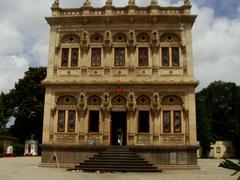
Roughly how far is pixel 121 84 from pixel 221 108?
41503 millimetres

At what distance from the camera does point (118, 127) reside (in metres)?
24.6

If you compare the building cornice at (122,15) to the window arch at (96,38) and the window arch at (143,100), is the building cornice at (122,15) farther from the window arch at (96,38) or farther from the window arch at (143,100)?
the window arch at (143,100)

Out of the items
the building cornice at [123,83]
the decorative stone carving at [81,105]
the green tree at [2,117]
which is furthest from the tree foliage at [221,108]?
the decorative stone carving at [81,105]

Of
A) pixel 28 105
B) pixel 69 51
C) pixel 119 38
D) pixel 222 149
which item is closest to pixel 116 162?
pixel 69 51

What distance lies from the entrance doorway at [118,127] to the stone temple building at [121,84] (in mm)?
65

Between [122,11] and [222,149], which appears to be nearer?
[122,11]

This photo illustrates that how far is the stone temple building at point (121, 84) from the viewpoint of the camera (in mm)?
23016

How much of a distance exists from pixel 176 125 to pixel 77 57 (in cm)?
883

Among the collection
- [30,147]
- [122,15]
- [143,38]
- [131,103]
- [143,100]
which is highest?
[122,15]

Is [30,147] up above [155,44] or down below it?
below

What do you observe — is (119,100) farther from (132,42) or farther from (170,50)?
(170,50)

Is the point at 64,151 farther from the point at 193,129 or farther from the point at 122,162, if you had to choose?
the point at 193,129

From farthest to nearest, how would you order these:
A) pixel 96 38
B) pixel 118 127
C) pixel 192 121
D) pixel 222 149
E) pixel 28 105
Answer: pixel 222 149 → pixel 28 105 → pixel 96 38 → pixel 118 127 → pixel 192 121

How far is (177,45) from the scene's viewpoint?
24.7 metres
